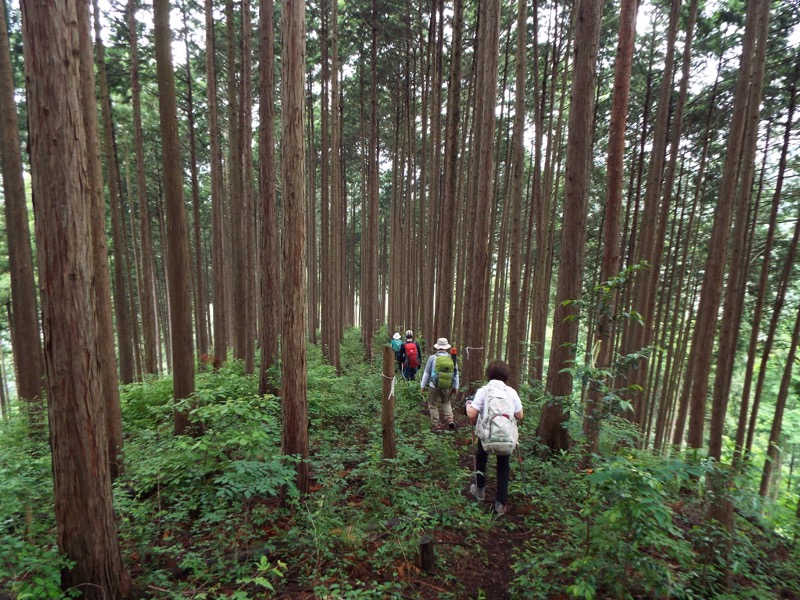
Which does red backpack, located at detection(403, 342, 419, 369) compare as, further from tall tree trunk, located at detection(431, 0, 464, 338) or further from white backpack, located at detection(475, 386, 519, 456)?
white backpack, located at detection(475, 386, 519, 456)

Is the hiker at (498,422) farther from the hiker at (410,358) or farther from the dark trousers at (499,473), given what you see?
the hiker at (410,358)

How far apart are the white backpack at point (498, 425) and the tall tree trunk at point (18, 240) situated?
29.6ft

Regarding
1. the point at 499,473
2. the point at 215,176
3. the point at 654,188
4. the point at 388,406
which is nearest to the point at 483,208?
the point at 654,188

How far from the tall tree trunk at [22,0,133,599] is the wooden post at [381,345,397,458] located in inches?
127

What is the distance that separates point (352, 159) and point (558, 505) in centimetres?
2302

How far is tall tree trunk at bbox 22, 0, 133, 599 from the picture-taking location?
2660mm

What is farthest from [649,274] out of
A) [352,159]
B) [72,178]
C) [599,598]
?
[352,159]

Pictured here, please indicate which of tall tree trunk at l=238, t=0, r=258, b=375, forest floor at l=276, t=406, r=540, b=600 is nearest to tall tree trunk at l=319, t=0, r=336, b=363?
tall tree trunk at l=238, t=0, r=258, b=375

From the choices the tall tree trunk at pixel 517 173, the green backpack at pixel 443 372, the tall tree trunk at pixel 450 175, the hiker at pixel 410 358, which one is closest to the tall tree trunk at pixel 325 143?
the hiker at pixel 410 358

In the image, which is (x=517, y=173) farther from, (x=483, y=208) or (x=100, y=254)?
(x=100, y=254)

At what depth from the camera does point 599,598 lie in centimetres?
320

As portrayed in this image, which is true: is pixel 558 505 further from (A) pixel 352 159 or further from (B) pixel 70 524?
(A) pixel 352 159

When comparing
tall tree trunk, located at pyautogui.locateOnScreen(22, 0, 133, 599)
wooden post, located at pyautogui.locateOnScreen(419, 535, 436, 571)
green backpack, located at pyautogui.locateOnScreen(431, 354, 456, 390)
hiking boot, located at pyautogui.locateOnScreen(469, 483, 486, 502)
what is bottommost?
hiking boot, located at pyautogui.locateOnScreen(469, 483, 486, 502)

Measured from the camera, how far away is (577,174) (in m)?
5.74
